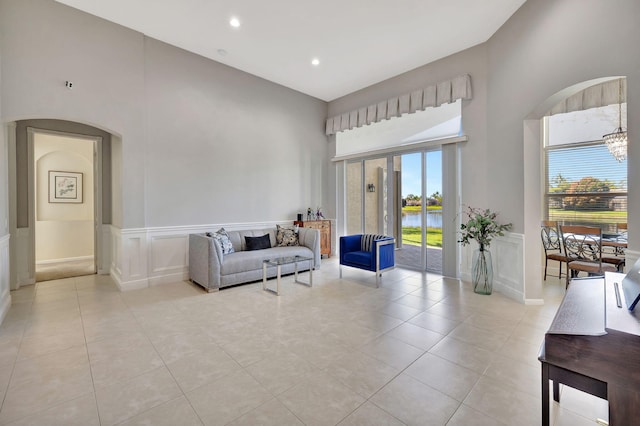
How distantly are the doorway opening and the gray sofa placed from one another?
276 centimetres

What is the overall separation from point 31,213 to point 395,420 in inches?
233

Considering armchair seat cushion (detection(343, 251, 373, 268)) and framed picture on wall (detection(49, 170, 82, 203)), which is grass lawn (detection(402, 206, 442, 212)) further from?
framed picture on wall (detection(49, 170, 82, 203))

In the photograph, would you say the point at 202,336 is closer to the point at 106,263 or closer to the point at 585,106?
the point at 106,263

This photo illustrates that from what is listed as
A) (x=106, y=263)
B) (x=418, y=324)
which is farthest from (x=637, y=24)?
(x=106, y=263)

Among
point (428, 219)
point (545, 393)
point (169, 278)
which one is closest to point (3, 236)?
point (169, 278)

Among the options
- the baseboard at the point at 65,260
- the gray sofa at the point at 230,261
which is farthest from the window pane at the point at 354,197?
the baseboard at the point at 65,260

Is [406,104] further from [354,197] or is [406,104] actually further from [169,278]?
[169,278]

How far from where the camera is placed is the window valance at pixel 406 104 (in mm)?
4680

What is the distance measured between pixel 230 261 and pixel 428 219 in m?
3.58

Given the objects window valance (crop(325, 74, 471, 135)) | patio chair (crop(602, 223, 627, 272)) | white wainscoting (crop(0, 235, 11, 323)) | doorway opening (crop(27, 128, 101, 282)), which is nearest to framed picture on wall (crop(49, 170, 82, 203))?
doorway opening (crop(27, 128, 101, 282))

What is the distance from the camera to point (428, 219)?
5332 millimetres

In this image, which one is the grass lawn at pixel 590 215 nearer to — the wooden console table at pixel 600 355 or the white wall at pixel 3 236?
the wooden console table at pixel 600 355

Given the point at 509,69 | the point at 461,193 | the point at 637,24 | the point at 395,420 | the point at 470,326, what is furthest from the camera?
the point at 461,193

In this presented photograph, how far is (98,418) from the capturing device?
1.74 metres
